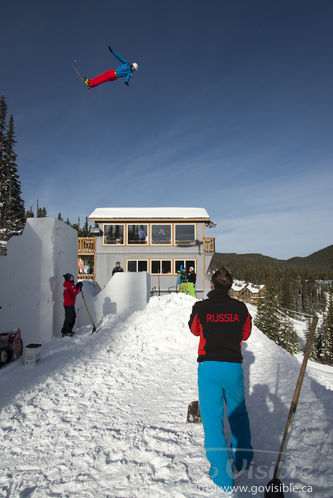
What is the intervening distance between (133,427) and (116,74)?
1352 centimetres

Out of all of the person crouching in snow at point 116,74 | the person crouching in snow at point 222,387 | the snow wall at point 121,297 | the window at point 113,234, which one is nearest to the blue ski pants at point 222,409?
the person crouching in snow at point 222,387

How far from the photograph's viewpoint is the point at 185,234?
67.2 ft

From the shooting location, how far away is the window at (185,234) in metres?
20.4

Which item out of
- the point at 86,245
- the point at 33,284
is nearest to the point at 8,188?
the point at 86,245

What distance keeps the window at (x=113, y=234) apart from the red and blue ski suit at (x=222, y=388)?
1852 centimetres

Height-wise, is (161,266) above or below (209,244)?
below

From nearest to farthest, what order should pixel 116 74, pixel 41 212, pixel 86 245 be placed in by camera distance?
pixel 116 74
pixel 86 245
pixel 41 212

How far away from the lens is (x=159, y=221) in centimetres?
2055

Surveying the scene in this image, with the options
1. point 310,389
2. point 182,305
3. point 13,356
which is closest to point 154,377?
point 310,389

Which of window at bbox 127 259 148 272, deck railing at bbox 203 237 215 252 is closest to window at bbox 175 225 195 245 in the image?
deck railing at bbox 203 237 215 252

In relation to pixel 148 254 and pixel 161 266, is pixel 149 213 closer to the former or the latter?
pixel 148 254

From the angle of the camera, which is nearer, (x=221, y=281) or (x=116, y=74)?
(x=221, y=281)

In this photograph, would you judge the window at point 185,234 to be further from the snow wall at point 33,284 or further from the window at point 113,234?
the snow wall at point 33,284

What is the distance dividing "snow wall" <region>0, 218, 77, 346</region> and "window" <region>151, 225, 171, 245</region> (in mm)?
13078
